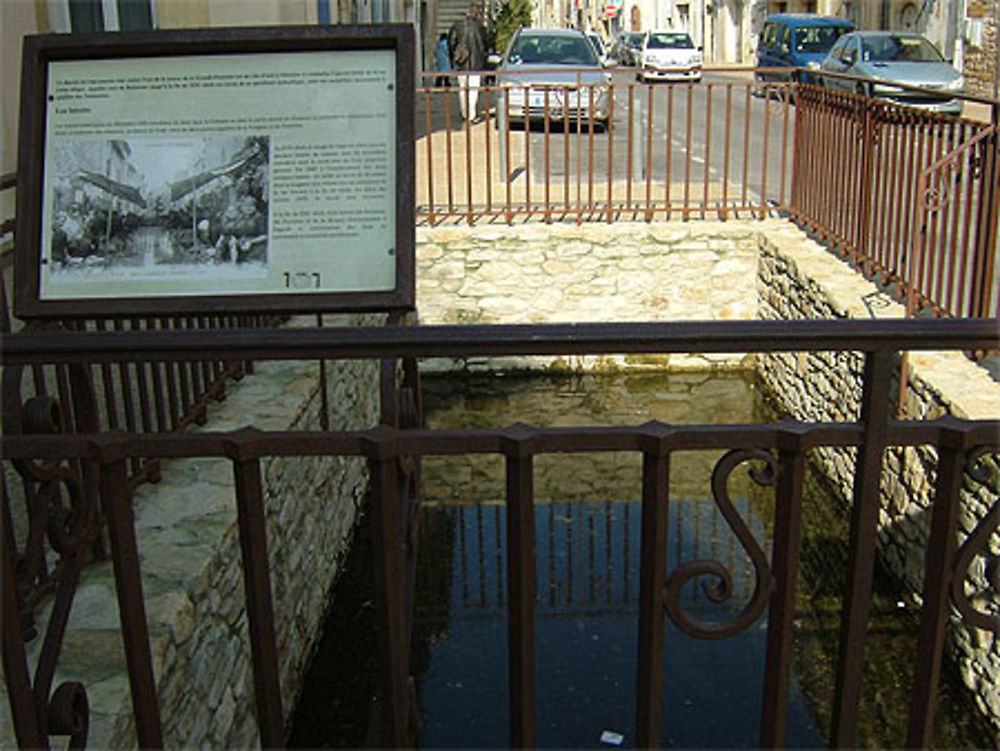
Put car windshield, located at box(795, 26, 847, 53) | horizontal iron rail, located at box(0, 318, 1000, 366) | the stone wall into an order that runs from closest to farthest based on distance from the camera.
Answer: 1. horizontal iron rail, located at box(0, 318, 1000, 366)
2. the stone wall
3. car windshield, located at box(795, 26, 847, 53)

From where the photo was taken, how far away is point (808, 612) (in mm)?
5168

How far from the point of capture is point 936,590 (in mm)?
1812

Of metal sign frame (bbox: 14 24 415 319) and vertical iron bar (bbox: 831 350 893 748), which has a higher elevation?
metal sign frame (bbox: 14 24 415 319)

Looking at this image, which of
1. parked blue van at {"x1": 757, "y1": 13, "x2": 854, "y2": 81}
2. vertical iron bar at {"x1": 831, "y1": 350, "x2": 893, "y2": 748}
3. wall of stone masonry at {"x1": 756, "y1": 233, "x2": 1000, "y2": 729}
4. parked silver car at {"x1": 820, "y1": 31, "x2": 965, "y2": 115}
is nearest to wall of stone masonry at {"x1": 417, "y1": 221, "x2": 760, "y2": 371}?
wall of stone masonry at {"x1": 756, "y1": 233, "x2": 1000, "y2": 729}

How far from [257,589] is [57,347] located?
1.70ft

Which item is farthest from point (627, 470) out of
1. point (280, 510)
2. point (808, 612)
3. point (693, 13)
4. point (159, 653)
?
point (693, 13)

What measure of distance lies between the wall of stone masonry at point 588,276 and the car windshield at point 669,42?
21.8m

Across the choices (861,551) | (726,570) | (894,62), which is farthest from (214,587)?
(894,62)

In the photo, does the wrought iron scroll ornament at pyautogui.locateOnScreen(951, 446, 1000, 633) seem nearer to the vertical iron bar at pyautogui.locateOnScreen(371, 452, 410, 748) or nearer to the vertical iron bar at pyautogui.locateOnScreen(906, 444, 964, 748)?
the vertical iron bar at pyautogui.locateOnScreen(906, 444, 964, 748)

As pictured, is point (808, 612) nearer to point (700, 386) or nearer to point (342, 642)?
point (342, 642)

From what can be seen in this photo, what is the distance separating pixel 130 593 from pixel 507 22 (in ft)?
78.9

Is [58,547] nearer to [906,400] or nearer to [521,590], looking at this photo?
[521,590]

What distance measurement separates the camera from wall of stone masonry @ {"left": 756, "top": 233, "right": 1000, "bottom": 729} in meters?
4.26

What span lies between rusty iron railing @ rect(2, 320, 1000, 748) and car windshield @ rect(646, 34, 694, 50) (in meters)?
28.8
